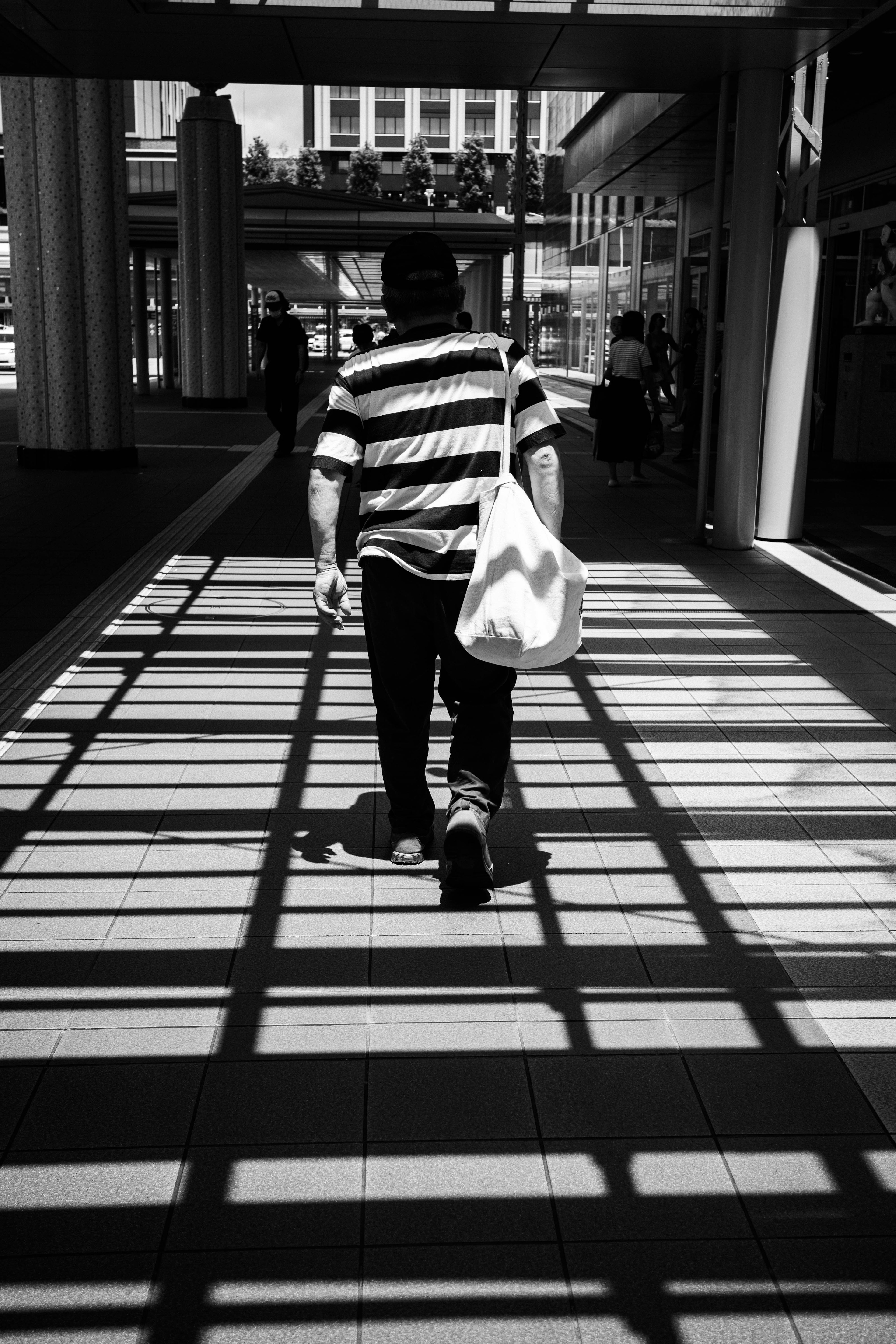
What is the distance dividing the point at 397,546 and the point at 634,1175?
1.82 meters

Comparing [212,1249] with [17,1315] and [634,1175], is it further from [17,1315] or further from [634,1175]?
[634,1175]

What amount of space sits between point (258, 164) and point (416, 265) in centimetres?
11162

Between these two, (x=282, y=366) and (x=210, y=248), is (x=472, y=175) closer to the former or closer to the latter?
(x=210, y=248)

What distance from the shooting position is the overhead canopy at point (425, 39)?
8.59 m

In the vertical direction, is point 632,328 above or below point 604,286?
below

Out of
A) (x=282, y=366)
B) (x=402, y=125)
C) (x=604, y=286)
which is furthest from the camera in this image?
(x=402, y=125)

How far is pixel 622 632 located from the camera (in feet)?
25.1

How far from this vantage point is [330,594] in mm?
4020

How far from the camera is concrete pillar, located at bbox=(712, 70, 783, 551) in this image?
31.5 feet

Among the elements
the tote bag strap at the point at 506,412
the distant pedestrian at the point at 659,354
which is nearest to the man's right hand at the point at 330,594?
the tote bag strap at the point at 506,412

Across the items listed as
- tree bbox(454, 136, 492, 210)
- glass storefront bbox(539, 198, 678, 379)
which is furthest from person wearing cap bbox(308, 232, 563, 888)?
tree bbox(454, 136, 492, 210)

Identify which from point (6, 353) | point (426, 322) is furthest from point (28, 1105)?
point (6, 353)

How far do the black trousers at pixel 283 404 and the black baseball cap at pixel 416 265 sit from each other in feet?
42.2

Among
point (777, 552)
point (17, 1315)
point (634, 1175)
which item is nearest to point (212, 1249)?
point (17, 1315)
